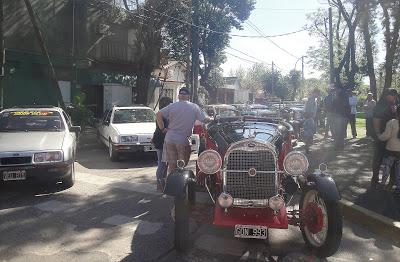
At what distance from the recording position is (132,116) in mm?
12336

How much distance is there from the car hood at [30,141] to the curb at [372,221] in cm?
477

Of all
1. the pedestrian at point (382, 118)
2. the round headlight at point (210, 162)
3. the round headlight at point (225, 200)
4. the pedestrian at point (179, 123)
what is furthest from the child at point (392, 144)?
the round headlight at point (225, 200)

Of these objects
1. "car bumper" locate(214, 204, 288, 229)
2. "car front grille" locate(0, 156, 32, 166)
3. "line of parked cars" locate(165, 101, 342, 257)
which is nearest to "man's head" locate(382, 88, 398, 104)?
"line of parked cars" locate(165, 101, 342, 257)

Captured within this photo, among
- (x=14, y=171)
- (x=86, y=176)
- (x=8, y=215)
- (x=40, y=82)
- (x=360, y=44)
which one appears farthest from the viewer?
(x=360, y=44)

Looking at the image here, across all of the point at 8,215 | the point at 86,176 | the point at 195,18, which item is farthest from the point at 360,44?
the point at 8,215

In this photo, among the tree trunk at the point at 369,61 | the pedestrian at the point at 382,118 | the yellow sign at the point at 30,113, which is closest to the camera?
the pedestrian at the point at 382,118

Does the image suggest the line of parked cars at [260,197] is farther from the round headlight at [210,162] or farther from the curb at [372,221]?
the curb at [372,221]

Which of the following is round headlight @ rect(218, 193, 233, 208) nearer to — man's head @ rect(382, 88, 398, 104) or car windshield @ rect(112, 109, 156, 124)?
man's head @ rect(382, 88, 398, 104)

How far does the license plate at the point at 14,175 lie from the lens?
22.5ft

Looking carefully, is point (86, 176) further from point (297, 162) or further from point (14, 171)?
point (297, 162)

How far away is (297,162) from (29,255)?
318 cm

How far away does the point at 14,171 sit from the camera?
6875 millimetres

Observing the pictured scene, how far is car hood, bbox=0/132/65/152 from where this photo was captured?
715 centimetres

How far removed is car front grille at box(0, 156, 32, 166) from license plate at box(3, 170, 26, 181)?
135mm
